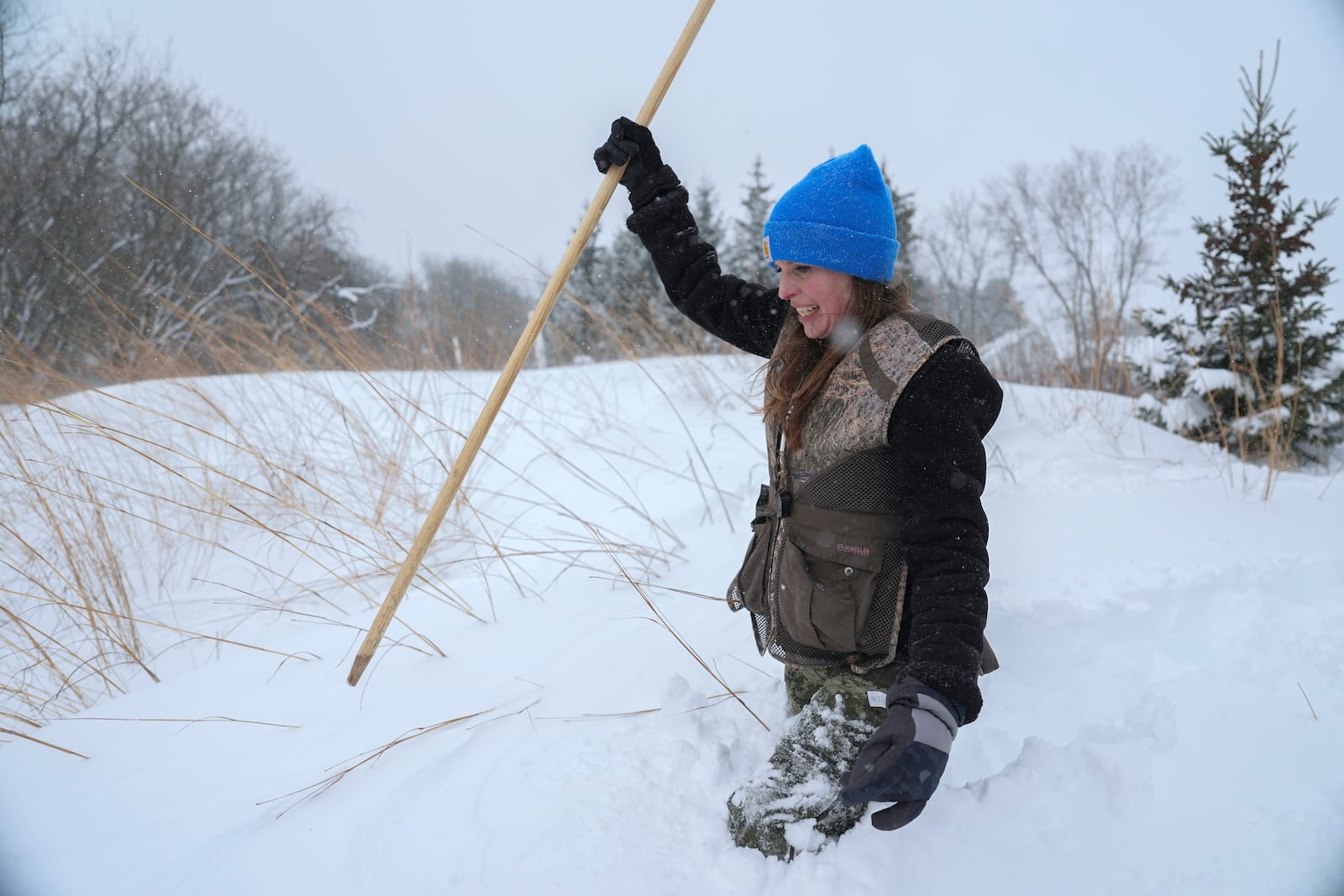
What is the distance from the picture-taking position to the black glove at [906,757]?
38.4 inches

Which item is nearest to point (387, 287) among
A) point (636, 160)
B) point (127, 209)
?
point (127, 209)

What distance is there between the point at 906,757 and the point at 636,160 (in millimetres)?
1399

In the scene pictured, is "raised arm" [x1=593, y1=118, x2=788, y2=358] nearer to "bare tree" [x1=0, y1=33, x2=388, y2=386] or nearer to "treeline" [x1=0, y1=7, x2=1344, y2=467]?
"treeline" [x1=0, y1=7, x2=1344, y2=467]

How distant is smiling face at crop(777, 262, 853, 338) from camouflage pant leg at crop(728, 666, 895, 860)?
0.73 meters

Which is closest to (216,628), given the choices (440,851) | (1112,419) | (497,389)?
(440,851)

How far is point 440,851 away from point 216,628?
196 centimetres

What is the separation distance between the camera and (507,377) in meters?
1.49

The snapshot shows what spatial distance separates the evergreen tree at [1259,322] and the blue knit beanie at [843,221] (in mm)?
4326

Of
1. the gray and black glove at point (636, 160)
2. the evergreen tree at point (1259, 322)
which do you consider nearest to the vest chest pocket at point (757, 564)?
the gray and black glove at point (636, 160)

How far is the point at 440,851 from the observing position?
1.33m

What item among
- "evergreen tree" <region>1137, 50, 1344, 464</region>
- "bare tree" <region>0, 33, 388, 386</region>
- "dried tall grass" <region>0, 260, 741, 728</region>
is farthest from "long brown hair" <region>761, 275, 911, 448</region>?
"bare tree" <region>0, 33, 388, 386</region>

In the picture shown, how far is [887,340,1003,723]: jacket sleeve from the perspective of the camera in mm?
1053

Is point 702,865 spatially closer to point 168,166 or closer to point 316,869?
point 316,869

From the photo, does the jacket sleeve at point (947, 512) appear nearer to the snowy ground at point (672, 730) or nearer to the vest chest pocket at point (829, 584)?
the vest chest pocket at point (829, 584)
